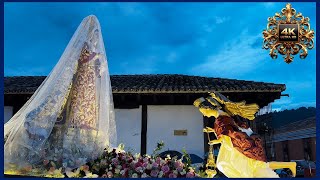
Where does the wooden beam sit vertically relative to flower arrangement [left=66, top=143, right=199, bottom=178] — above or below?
above

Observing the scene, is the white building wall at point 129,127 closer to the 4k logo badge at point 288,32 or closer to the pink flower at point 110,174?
the 4k logo badge at point 288,32

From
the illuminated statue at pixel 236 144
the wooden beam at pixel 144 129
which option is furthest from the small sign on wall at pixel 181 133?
the illuminated statue at pixel 236 144

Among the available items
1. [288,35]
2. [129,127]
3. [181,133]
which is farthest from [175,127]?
[288,35]

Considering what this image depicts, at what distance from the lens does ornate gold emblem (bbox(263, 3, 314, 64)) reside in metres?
4.49

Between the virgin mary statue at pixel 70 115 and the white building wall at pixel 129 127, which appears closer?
the virgin mary statue at pixel 70 115

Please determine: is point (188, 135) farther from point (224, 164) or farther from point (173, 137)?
point (224, 164)

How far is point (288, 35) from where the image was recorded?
4.54m

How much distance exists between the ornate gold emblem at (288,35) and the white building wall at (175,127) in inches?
279

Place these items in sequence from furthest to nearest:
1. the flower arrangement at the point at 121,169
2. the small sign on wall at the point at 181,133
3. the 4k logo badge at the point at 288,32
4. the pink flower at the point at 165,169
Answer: the small sign on wall at the point at 181,133 → the 4k logo badge at the point at 288,32 → the pink flower at the point at 165,169 → the flower arrangement at the point at 121,169

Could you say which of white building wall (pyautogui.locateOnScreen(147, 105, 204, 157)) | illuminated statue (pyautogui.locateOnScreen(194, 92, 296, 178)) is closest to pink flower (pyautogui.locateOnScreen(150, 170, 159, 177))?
illuminated statue (pyautogui.locateOnScreen(194, 92, 296, 178))

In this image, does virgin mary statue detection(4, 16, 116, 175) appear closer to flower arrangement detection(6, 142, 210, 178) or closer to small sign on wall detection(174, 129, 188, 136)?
flower arrangement detection(6, 142, 210, 178)

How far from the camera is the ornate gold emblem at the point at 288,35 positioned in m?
4.49

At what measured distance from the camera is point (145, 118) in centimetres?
1161

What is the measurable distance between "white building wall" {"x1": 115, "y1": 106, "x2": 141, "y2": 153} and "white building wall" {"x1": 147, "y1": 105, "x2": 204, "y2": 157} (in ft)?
1.21
